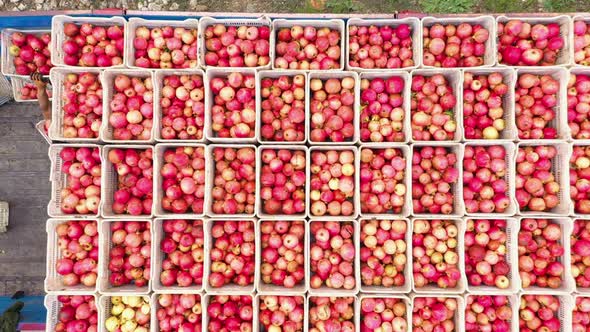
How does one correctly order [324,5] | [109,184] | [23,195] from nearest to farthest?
[109,184] → [23,195] → [324,5]

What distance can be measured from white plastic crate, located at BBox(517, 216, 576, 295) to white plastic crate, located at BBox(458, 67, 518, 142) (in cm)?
78

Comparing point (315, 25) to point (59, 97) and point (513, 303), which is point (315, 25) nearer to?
point (59, 97)

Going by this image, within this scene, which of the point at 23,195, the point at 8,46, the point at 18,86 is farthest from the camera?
the point at 23,195

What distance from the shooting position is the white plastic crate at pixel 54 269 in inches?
146

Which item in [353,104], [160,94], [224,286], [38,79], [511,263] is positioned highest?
[38,79]

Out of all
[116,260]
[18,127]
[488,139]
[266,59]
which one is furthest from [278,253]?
[18,127]

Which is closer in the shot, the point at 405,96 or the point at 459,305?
the point at 459,305

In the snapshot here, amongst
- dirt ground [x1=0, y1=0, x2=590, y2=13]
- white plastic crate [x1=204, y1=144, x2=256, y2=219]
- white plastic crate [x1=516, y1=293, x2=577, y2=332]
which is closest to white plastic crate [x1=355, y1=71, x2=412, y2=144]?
white plastic crate [x1=204, y1=144, x2=256, y2=219]

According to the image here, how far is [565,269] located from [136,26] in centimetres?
469

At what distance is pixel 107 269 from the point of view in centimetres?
380

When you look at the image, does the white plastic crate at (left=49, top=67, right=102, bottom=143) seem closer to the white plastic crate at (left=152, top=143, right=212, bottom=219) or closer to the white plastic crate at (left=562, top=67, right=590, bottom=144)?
the white plastic crate at (left=152, top=143, right=212, bottom=219)

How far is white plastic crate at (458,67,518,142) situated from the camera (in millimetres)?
3662

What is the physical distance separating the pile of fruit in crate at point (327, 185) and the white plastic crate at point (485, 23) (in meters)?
0.02

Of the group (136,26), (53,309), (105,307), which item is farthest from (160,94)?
(53,309)
